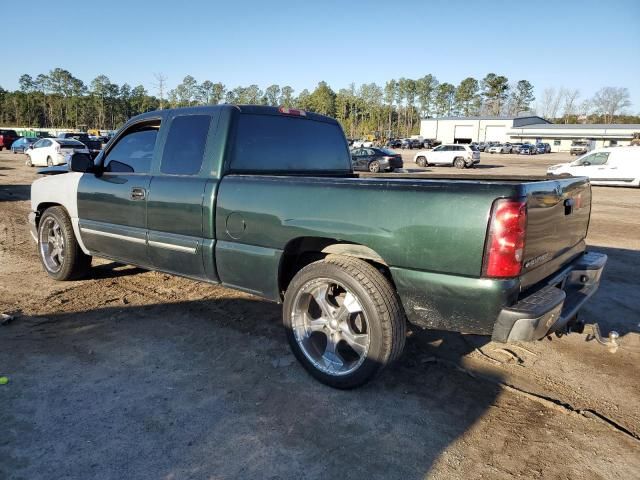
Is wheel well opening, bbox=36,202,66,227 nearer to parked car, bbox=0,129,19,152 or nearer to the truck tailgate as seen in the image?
the truck tailgate

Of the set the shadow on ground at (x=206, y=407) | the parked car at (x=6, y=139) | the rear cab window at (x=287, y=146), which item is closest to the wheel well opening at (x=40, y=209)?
the shadow on ground at (x=206, y=407)

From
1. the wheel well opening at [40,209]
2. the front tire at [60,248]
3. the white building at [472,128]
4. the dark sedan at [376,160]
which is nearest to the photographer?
the front tire at [60,248]

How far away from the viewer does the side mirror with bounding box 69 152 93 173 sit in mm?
4641

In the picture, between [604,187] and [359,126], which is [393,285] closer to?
[604,187]

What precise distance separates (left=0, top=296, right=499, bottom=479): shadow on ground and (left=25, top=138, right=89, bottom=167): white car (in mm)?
21872

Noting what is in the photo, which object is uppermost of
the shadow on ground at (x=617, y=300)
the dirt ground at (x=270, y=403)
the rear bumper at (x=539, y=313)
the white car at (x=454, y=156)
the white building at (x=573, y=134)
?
the white building at (x=573, y=134)

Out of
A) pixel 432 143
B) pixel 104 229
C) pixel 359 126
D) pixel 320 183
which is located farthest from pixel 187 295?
pixel 359 126

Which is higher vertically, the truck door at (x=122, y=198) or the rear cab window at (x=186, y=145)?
the rear cab window at (x=186, y=145)

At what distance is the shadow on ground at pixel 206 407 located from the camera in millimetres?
2420

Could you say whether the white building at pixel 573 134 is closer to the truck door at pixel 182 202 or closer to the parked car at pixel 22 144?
the parked car at pixel 22 144

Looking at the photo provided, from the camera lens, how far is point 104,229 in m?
4.60

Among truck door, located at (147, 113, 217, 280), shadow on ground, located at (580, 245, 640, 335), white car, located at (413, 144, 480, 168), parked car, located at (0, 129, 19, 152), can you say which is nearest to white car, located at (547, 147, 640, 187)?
white car, located at (413, 144, 480, 168)

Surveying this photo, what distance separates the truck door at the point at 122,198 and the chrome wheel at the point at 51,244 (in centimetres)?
66

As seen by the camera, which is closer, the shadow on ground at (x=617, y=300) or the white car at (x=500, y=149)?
the shadow on ground at (x=617, y=300)
